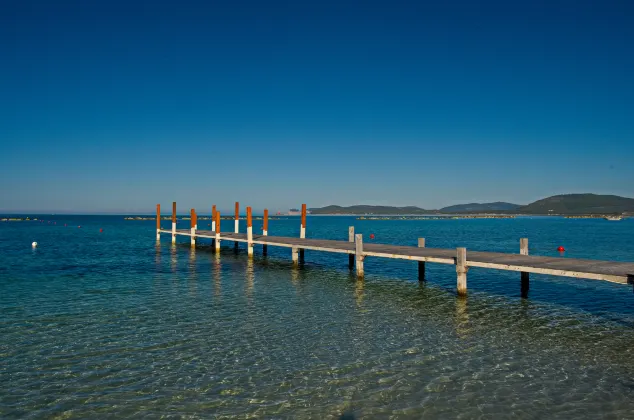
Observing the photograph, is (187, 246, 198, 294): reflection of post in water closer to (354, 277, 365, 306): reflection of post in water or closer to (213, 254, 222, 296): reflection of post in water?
(213, 254, 222, 296): reflection of post in water

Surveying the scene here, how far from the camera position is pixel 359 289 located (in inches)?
837

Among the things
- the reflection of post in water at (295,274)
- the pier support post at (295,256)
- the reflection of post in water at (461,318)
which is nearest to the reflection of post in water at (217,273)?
the reflection of post in water at (295,274)

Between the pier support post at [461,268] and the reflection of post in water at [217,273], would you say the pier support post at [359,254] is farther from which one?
the reflection of post in water at [217,273]

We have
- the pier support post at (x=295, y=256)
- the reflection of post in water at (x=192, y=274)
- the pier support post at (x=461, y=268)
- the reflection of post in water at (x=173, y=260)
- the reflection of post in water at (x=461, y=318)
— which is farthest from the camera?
the pier support post at (x=295, y=256)

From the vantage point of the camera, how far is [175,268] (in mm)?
28547

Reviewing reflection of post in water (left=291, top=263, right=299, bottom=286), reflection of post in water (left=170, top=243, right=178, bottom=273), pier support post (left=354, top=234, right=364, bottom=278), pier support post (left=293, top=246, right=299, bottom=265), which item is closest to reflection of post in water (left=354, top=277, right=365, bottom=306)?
pier support post (left=354, top=234, right=364, bottom=278)

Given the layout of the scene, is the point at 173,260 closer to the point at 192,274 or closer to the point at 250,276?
the point at 192,274

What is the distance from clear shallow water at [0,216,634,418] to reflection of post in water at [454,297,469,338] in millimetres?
71

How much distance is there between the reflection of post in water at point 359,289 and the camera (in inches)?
729

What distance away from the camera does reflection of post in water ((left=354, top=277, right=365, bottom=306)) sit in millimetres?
18528

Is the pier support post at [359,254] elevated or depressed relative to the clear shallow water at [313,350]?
elevated

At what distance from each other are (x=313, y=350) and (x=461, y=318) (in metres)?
6.28

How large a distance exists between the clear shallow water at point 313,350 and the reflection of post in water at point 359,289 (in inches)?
7.8

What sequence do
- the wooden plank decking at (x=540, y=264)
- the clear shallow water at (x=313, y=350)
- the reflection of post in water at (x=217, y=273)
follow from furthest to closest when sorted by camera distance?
the reflection of post in water at (x=217, y=273) → the wooden plank decking at (x=540, y=264) → the clear shallow water at (x=313, y=350)
